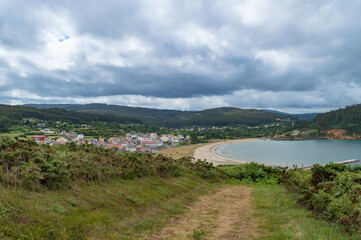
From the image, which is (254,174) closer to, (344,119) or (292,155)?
(292,155)

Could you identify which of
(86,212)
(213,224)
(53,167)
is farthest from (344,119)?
(53,167)

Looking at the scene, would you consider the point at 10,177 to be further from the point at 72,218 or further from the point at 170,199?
the point at 170,199

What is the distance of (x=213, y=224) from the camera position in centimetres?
737

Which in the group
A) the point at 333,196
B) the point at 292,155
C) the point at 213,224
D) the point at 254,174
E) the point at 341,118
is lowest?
the point at 292,155

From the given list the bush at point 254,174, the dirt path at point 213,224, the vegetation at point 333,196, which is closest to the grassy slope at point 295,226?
the vegetation at point 333,196

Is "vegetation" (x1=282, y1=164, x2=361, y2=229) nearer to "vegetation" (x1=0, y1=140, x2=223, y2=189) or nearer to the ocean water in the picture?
"vegetation" (x1=0, y1=140, x2=223, y2=189)

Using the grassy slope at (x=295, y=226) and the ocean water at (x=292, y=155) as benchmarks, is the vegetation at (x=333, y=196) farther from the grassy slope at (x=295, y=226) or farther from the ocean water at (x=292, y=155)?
the ocean water at (x=292, y=155)

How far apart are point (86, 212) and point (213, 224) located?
414 centimetres

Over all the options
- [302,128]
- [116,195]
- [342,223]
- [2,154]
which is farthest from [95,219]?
[302,128]

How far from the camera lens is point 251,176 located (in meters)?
A: 22.7

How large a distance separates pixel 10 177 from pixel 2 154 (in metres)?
2.01

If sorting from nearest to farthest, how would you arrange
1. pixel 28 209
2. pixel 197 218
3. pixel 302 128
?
1. pixel 28 209
2. pixel 197 218
3. pixel 302 128

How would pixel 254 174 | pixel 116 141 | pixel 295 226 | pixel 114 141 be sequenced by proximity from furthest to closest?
pixel 116 141 → pixel 114 141 → pixel 254 174 → pixel 295 226

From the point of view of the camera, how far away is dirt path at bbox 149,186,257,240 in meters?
6.21
